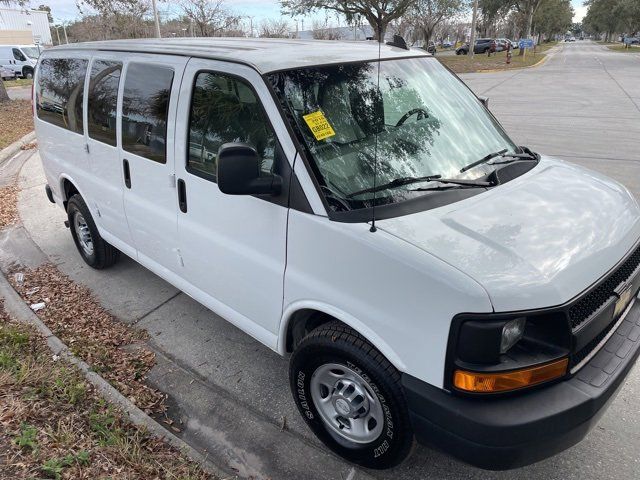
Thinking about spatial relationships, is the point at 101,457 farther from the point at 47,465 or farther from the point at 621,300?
the point at 621,300

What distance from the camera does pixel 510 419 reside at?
6.24ft

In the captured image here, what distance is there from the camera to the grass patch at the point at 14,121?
1102 centimetres

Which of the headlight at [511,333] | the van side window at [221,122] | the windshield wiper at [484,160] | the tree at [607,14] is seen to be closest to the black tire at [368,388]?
the headlight at [511,333]

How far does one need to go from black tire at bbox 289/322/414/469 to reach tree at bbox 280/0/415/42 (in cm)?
3472

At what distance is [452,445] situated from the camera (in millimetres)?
1998

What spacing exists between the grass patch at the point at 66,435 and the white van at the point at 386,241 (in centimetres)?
81

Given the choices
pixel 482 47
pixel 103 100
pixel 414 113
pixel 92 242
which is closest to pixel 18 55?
pixel 92 242

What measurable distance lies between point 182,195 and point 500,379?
2.13 m

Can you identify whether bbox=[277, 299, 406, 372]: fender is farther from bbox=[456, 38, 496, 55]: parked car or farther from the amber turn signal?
bbox=[456, 38, 496, 55]: parked car

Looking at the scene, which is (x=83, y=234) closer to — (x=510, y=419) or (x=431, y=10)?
(x=510, y=419)

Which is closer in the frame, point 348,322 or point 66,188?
point 348,322

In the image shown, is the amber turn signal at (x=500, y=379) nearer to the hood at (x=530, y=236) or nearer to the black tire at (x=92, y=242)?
the hood at (x=530, y=236)

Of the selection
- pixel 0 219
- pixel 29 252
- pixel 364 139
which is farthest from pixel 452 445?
pixel 0 219

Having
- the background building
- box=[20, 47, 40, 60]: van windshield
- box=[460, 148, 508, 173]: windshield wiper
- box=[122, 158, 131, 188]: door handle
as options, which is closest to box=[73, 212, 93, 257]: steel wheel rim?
box=[122, 158, 131, 188]: door handle
